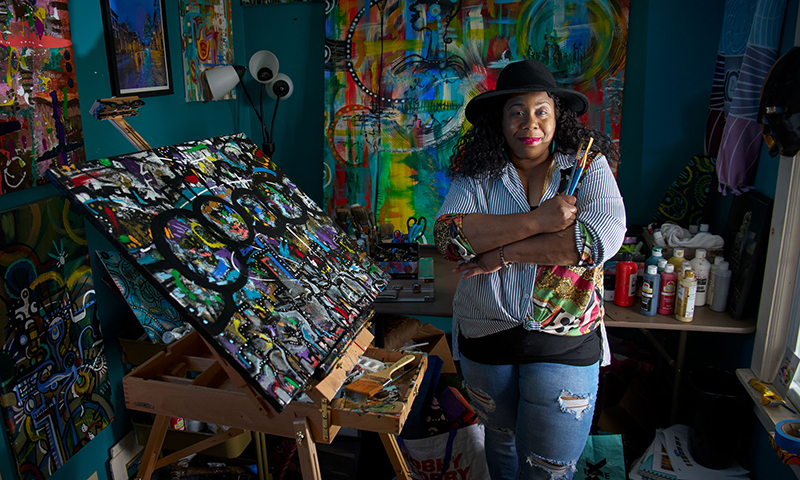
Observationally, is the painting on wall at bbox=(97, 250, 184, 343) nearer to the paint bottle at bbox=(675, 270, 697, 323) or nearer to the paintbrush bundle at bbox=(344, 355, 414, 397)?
the paintbrush bundle at bbox=(344, 355, 414, 397)

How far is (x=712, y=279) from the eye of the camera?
2160 mm

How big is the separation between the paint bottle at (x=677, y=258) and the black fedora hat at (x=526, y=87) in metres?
0.87

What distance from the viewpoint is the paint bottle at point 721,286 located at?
6.92ft

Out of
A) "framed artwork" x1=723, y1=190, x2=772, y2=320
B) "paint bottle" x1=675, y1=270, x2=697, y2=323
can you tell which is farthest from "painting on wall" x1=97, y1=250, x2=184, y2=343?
"framed artwork" x1=723, y1=190, x2=772, y2=320

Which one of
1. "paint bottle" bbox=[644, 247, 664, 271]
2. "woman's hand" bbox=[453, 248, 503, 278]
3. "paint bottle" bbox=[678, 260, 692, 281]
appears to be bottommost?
"paint bottle" bbox=[678, 260, 692, 281]

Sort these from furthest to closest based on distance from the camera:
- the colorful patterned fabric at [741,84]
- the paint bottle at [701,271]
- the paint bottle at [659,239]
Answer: the paint bottle at [659,239], the paint bottle at [701,271], the colorful patterned fabric at [741,84]

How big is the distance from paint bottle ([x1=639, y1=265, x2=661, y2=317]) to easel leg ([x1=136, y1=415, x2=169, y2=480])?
1.76 m

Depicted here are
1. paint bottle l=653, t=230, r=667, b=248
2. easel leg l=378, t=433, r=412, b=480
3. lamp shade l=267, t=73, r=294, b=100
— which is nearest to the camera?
easel leg l=378, t=433, r=412, b=480

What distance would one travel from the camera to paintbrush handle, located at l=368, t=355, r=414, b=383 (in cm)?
152

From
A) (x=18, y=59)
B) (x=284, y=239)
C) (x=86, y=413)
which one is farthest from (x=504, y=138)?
(x=86, y=413)

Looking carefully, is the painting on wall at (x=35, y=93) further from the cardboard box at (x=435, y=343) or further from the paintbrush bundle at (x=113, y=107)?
the cardboard box at (x=435, y=343)

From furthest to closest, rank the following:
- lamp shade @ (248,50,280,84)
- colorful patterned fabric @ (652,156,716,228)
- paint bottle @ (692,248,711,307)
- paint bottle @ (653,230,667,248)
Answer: lamp shade @ (248,50,280,84), colorful patterned fabric @ (652,156,716,228), paint bottle @ (653,230,667,248), paint bottle @ (692,248,711,307)

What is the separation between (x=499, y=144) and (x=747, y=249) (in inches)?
45.7

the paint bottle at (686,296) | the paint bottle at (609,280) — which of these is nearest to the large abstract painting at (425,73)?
the paint bottle at (609,280)
